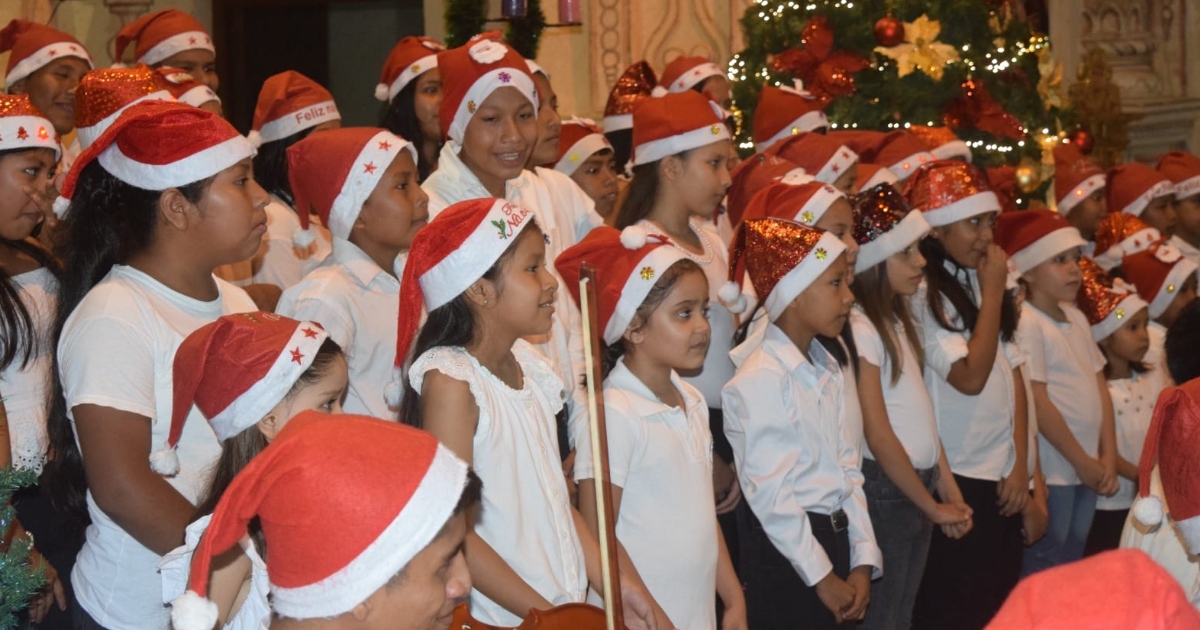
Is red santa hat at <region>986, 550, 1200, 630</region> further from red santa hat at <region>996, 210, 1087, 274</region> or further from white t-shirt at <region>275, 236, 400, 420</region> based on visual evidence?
red santa hat at <region>996, 210, 1087, 274</region>

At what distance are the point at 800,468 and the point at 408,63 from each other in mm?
2162

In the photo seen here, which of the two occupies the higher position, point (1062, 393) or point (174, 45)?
point (174, 45)

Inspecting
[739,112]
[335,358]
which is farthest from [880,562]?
[739,112]

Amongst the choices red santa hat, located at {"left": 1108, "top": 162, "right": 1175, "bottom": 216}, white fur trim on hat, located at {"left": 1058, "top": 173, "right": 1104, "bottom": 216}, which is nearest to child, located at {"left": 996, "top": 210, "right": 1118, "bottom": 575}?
white fur trim on hat, located at {"left": 1058, "top": 173, "right": 1104, "bottom": 216}

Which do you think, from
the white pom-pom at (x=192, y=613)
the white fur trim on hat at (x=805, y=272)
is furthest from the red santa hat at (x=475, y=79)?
the white pom-pom at (x=192, y=613)

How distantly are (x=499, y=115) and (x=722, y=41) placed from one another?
13.8 feet

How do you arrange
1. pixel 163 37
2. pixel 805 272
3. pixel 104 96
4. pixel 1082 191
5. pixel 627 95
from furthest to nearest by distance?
pixel 1082 191, pixel 627 95, pixel 163 37, pixel 805 272, pixel 104 96

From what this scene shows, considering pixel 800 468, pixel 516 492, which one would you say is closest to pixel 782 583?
pixel 800 468

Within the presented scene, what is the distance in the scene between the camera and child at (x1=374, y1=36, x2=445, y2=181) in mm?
4838

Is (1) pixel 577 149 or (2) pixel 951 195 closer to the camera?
(2) pixel 951 195

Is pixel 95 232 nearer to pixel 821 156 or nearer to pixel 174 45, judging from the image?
pixel 174 45

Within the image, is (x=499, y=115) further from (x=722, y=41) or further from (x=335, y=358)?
(x=722, y=41)

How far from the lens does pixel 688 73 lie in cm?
584

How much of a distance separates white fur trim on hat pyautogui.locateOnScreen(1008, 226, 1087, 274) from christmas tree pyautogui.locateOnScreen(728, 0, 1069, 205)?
1152 mm
